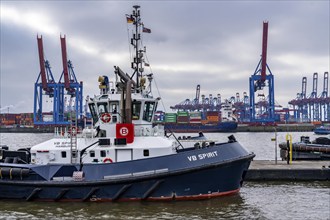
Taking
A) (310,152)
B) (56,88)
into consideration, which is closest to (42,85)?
(56,88)

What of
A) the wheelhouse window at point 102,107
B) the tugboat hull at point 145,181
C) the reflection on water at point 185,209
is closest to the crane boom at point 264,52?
the reflection on water at point 185,209

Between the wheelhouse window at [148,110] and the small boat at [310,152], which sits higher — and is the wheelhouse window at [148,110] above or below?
above

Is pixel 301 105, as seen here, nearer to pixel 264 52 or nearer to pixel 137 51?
pixel 264 52

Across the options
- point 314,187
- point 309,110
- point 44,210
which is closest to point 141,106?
point 44,210

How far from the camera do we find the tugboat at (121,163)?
42.6 feet

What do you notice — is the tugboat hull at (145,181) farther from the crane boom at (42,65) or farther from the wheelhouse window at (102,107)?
the crane boom at (42,65)

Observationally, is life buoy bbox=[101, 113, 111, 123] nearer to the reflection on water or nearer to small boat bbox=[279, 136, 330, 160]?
the reflection on water

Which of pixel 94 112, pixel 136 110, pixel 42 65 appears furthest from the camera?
pixel 42 65

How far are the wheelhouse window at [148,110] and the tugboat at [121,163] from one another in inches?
1.3

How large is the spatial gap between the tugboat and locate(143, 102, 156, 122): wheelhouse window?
0.10 ft

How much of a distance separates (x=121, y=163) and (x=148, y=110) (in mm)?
2421

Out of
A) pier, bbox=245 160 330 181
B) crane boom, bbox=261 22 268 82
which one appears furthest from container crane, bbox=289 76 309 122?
pier, bbox=245 160 330 181

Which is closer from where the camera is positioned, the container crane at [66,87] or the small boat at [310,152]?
the small boat at [310,152]

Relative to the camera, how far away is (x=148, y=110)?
48.6ft
